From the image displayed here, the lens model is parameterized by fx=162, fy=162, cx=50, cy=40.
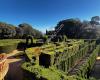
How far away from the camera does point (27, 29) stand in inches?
3095

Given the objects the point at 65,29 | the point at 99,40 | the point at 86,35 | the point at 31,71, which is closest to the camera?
the point at 31,71

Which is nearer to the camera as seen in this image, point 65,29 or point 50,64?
point 50,64

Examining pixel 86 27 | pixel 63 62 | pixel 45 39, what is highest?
pixel 86 27

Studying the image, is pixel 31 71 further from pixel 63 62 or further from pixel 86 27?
pixel 86 27

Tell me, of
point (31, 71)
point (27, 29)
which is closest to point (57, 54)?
point (31, 71)

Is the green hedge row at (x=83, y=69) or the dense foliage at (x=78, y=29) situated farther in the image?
the dense foliage at (x=78, y=29)

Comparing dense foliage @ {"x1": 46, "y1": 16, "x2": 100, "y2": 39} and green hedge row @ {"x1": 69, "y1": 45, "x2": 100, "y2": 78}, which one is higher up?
dense foliage @ {"x1": 46, "y1": 16, "x2": 100, "y2": 39}

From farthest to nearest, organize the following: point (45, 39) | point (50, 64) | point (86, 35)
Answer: point (86, 35) < point (45, 39) < point (50, 64)

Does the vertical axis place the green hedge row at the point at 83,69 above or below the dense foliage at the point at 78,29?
below

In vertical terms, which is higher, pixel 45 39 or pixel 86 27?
pixel 86 27

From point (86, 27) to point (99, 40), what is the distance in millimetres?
14082

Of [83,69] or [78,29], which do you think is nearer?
[83,69]

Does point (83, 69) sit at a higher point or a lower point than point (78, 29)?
lower

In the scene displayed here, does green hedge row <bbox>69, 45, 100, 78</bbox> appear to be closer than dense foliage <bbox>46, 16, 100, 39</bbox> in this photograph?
Yes
